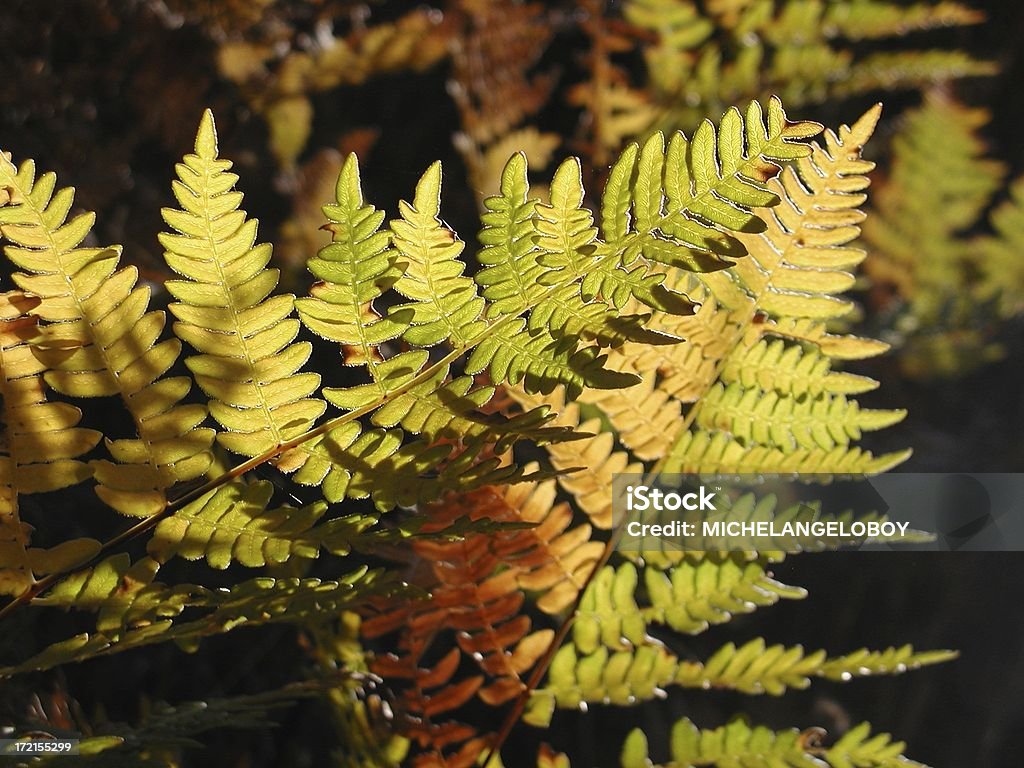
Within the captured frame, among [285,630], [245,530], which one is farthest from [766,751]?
[285,630]

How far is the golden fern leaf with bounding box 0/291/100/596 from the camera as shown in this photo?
1.11ft

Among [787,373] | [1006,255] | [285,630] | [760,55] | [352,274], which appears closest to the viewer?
[352,274]

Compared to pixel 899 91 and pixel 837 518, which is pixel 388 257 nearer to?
pixel 837 518

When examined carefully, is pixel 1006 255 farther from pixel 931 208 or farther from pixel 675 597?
pixel 675 597

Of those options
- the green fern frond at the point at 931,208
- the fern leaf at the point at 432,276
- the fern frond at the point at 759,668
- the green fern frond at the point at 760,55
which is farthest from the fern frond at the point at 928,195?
the fern leaf at the point at 432,276

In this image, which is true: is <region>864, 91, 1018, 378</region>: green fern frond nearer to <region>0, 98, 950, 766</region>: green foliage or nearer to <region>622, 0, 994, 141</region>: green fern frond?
<region>622, 0, 994, 141</region>: green fern frond

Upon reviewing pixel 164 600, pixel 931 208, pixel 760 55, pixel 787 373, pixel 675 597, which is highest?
pixel 931 208

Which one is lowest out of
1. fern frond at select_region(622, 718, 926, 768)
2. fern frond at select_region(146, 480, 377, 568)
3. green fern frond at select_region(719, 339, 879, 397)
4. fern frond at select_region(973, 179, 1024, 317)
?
fern frond at select_region(146, 480, 377, 568)

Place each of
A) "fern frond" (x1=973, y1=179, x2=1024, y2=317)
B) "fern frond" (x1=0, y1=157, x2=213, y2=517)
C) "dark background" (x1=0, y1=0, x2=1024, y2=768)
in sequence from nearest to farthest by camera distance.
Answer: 1. "fern frond" (x1=0, y1=157, x2=213, y2=517)
2. "dark background" (x1=0, y1=0, x2=1024, y2=768)
3. "fern frond" (x1=973, y1=179, x2=1024, y2=317)

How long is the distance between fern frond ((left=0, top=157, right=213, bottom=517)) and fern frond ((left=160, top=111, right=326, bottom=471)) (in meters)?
0.01

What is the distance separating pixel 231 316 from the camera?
34 cm

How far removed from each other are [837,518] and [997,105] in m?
1.11

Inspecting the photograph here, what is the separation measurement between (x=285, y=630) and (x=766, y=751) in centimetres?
41

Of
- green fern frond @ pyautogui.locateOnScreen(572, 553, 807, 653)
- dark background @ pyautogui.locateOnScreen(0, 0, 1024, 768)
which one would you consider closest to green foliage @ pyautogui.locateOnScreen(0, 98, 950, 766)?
green fern frond @ pyautogui.locateOnScreen(572, 553, 807, 653)
